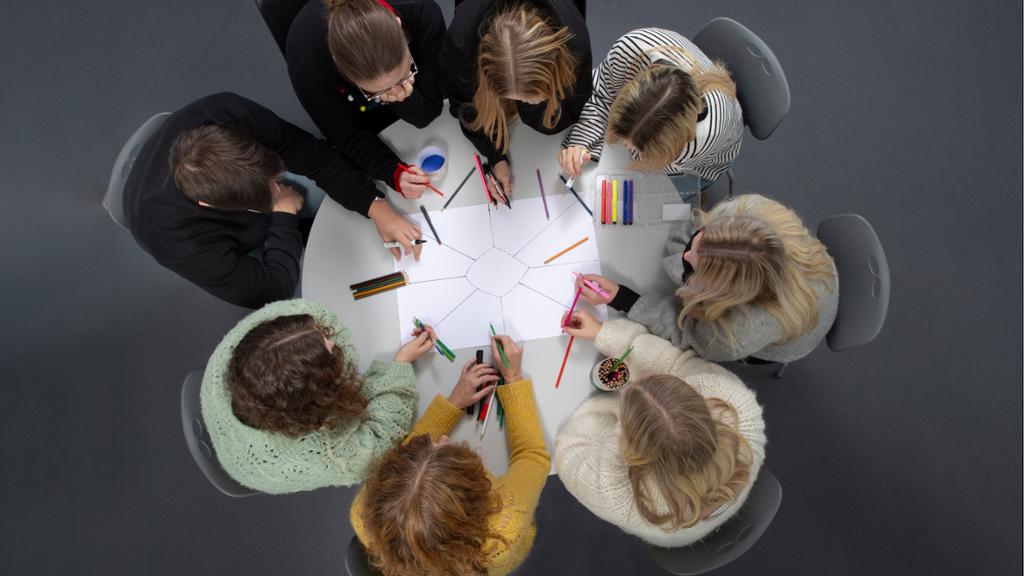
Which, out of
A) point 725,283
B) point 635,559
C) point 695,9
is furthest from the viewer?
point 695,9

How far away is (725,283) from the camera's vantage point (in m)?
1.30

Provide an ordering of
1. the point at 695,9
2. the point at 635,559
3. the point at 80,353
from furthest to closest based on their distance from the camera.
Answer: the point at 695,9
the point at 80,353
the point at 635,559

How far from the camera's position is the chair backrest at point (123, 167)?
160 cm

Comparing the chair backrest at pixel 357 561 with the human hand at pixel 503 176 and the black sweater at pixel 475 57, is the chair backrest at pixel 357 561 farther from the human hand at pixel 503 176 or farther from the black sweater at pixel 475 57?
the black sweater at pixel 475 57

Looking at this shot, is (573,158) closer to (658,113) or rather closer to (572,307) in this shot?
(658,113)

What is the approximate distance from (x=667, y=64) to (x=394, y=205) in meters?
0.89

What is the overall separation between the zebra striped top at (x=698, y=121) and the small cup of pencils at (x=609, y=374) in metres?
0.61

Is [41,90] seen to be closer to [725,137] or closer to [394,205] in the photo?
[394,205]

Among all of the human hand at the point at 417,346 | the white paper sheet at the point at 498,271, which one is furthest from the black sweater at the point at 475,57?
the human hand at the point at 417,346

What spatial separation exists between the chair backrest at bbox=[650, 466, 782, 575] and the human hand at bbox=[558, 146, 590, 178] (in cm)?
97

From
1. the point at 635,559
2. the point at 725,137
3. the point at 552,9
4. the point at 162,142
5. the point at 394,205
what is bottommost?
the point at 635,559

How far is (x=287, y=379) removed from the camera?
3.92ft

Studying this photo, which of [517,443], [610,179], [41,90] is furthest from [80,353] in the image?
[610,179]

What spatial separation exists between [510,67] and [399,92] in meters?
0.34
